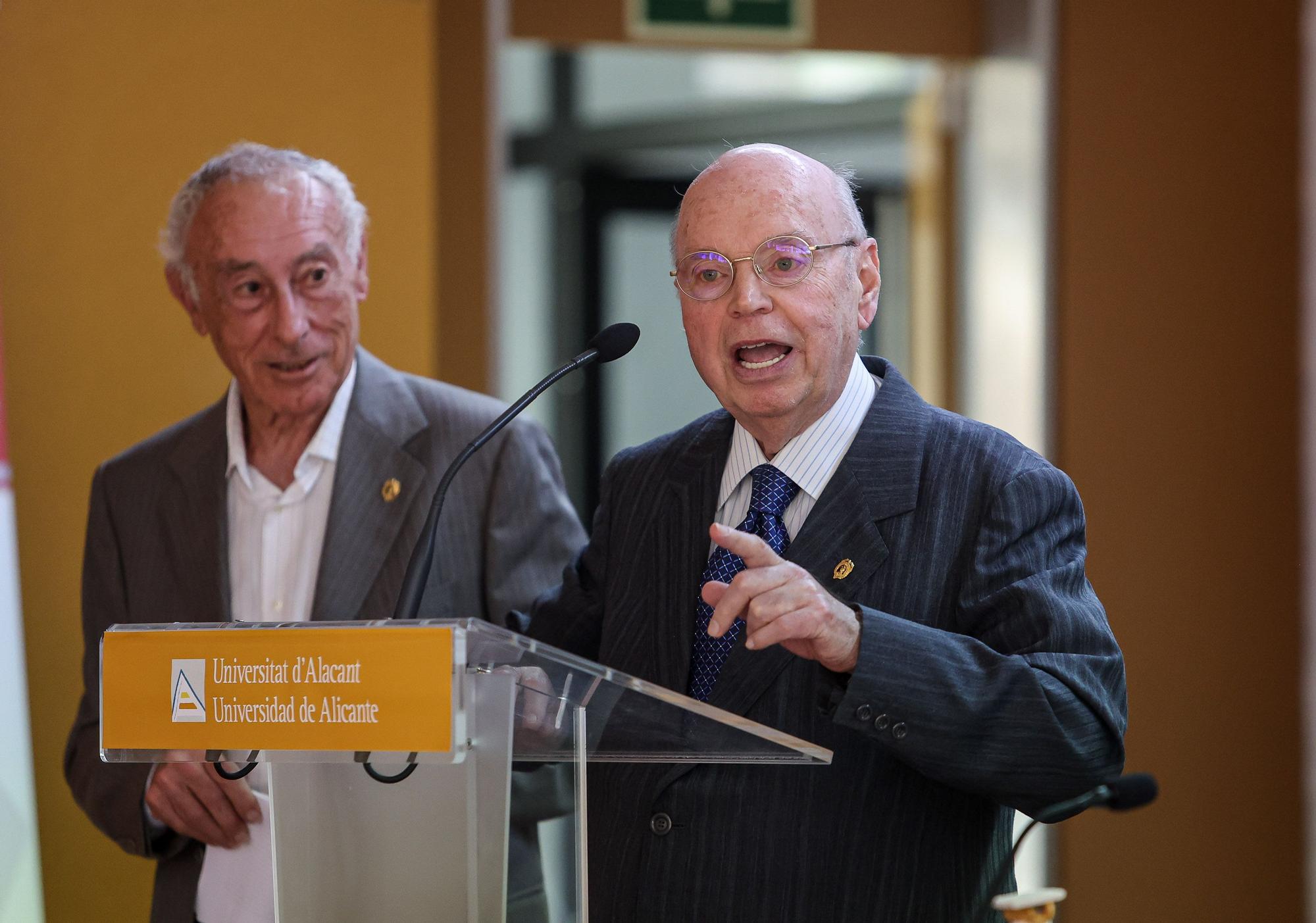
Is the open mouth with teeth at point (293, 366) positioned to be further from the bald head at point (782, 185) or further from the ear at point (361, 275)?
the bald head at point (782, 185)

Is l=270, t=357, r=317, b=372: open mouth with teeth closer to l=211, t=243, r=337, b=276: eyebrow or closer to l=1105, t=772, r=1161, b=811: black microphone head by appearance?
l=211, t=243, r=337, b=276: eyebrow

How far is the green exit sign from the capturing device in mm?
4098

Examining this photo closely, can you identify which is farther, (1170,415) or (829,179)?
(1170,415)

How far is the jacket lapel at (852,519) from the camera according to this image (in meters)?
1.67

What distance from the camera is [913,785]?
5.41 feet

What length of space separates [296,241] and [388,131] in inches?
42.1

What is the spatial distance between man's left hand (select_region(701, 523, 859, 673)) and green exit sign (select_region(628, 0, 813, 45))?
9.94 ft

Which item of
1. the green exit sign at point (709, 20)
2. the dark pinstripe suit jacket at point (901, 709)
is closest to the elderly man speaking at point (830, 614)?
the dark pinstripe suit jacket at point (901, 709)

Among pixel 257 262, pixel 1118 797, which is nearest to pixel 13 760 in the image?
pixel 257 262

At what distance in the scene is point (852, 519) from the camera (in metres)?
1.70

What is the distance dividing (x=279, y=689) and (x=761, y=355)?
0.77 metres

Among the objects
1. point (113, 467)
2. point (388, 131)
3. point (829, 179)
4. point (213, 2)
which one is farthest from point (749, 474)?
point (213, 2)

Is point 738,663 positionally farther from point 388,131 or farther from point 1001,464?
point 388,131

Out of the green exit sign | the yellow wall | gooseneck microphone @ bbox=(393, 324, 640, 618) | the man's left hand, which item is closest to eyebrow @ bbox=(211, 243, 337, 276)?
gooseneck microphone @ bbox=(393, 324, 640, 618)
